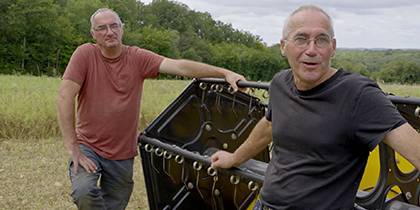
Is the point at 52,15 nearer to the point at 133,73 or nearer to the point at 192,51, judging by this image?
the point at 192,51

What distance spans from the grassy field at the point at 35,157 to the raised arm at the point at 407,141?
13.3 feet

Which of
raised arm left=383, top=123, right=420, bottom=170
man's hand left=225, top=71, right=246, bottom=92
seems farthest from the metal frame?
raised arm left=383, top=123, right=420, bottom=170

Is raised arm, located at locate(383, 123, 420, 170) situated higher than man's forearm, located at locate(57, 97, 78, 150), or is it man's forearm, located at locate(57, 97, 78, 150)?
raised arm, located at locate(383, 123, 420, 170)

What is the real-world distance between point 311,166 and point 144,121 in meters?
7.40

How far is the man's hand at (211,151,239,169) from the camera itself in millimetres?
2971

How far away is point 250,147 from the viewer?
275cm

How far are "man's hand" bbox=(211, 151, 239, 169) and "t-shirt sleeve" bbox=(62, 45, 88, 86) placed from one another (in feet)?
4.52

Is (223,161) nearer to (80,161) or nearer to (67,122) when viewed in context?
(80,161)

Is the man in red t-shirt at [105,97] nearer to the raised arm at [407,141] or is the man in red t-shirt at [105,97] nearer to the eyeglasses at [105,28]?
the eyeglasses at [105,28]

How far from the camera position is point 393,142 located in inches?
72.4

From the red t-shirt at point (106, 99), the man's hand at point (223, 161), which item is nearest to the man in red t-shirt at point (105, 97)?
the red t-shirt at point (106, 99)

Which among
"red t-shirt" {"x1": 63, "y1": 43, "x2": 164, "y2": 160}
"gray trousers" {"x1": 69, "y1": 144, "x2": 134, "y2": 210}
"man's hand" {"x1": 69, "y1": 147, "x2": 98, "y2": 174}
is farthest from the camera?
"red t-shirt" {"x1": 63, "y1": 43, "x2": 164, "y2": 160}

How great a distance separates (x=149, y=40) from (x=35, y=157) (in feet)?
196

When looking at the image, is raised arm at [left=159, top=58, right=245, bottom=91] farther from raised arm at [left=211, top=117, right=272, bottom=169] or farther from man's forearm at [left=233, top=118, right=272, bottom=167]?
man's forearm at [left=233, top=118, right=272, bottom=167]
